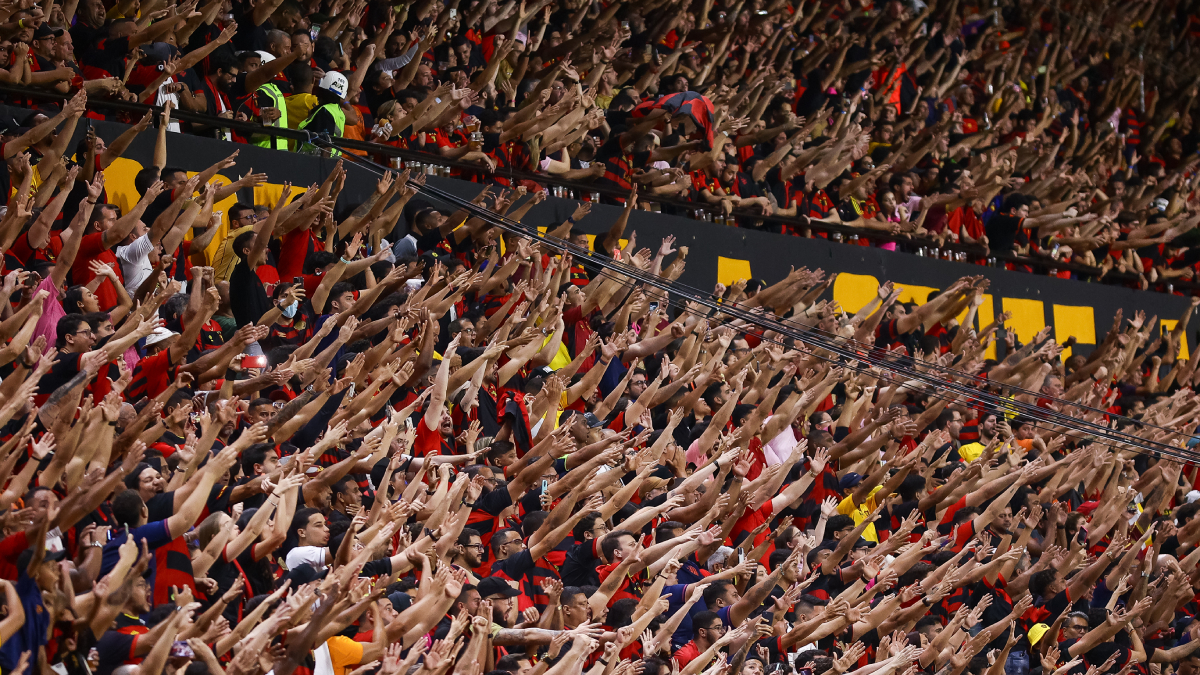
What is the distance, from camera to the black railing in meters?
8.42

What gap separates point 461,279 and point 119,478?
11.7ft

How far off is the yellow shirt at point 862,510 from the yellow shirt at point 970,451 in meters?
1.44

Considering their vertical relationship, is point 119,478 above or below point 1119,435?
above

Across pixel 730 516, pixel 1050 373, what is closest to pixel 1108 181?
pixel 1050 373

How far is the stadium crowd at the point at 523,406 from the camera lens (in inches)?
231

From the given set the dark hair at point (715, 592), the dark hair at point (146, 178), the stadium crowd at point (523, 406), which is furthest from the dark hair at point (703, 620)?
the dark hair at point (146, 178)

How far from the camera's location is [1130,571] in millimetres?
9680

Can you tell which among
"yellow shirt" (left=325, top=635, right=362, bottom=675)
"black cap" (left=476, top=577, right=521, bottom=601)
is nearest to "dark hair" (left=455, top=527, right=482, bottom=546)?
"black cap" (left=476, top=577, right=521, bottom=601)

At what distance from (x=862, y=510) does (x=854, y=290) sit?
327 centimetres

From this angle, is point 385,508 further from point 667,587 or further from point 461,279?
point 461,279

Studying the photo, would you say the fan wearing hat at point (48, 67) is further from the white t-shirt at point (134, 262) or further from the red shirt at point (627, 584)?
the red shirt at point (627, 584)

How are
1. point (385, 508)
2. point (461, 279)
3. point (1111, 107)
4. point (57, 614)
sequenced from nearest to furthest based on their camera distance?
point (57, 614)
point (385, 508)
point (461, 279)
point (1111, 107)

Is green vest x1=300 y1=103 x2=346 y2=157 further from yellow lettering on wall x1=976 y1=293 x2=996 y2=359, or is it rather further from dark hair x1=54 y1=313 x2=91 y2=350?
yellow lettering on wall x1=976 y1=293 x2=996 y2=359

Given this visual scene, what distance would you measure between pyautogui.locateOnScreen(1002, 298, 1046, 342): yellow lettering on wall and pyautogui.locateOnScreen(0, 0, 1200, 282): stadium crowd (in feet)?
1.36
